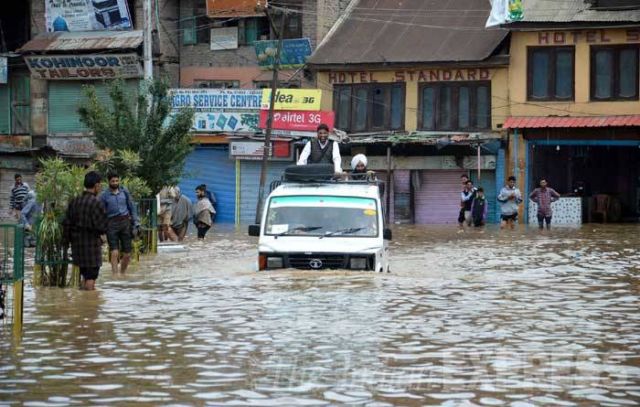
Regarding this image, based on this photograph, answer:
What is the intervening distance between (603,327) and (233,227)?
29942 mm

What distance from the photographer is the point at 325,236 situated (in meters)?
18.7

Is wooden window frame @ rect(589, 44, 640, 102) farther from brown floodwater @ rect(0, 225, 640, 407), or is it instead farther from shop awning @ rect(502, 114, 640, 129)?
brown floodwater @ rect(0, 225, 640, 407)

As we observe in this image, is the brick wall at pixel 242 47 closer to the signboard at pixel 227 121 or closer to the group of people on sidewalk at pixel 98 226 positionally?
the signboard at pixel 227 121

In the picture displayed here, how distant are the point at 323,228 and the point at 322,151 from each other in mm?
2840

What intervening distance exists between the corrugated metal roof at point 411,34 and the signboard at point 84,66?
Answer: 20.6 feet

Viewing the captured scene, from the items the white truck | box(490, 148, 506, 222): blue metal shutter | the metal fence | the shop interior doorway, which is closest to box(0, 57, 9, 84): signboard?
box(490, 148, 506, 222): blue metal shutter

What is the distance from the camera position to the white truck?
1822 cm

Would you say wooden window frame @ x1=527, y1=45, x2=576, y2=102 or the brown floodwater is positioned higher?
wooden window frame @ x1=527, y1=45, x2=576, y2=102

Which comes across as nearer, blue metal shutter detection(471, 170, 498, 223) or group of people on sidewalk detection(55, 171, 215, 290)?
group of people on sidewalk detection(55, 171, 215, 290)

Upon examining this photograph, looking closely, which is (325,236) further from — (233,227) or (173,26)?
(173,26)

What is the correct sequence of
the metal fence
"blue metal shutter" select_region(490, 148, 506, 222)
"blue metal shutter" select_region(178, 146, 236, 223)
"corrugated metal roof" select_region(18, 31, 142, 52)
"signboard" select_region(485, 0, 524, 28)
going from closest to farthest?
1. the metal fence
2. "signboard" select_region(485, 0, 524, 28)
3. "blue metal shutter" select_region(490, 148, 506, 222)
4. "corrugated metal roof" select_region(18, 31, 142, 52)
5. "blue metal shutter" select_region(178, 146, 236, 223)

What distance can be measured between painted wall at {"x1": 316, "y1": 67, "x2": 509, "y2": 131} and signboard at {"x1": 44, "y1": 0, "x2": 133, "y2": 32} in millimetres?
7170

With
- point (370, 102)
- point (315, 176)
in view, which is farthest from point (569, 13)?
point (315, 176)

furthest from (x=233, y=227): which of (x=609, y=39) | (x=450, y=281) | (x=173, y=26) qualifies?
(x=450, y=281)
